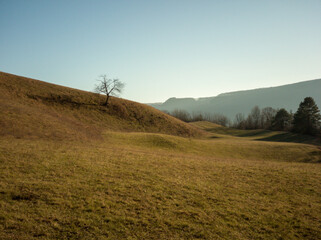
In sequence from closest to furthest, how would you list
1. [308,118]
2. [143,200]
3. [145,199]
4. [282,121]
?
[143,200], [145,199], [308,118], [282,121]

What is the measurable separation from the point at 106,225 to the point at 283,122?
309 feet

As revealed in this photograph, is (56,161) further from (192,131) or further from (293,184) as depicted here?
(192,131)

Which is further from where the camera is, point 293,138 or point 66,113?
point 293,138

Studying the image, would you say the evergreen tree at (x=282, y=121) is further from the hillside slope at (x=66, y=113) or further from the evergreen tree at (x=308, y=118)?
the hillside slope at (x=66, y=113)

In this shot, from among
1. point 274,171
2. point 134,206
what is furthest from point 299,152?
point 134,206

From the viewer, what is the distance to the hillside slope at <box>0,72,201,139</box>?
26.5 metres

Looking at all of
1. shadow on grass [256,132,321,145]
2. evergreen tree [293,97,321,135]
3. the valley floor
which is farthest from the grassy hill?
evergreen tree [293,97,321,135]

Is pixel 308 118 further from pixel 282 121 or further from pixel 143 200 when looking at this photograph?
pixel 143 200

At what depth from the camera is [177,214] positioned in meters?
8.40

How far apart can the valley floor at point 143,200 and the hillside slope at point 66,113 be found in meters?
12.8

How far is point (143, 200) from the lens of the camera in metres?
9.32

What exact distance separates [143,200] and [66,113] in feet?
130

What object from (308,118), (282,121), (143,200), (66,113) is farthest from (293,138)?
(66,113)

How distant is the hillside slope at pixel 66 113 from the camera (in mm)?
26514
